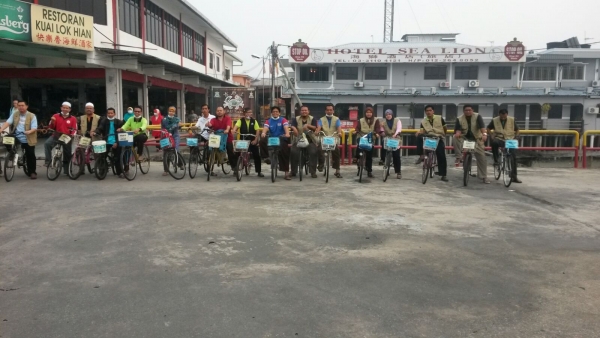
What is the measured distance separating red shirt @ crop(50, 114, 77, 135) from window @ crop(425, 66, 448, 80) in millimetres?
31000

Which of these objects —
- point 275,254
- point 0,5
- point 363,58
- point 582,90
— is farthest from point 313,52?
point 275,254

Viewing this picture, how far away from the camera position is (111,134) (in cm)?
1060

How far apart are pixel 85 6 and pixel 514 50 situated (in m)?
29.7

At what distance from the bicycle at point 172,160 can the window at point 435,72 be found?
29898mm

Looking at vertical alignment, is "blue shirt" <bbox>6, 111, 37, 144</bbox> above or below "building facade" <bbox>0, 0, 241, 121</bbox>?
below

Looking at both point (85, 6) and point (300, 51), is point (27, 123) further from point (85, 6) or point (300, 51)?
point (300, 51)

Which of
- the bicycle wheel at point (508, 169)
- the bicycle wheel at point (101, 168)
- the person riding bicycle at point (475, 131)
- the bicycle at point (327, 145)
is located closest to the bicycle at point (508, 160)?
the bicycle wheel at point (508, 169)

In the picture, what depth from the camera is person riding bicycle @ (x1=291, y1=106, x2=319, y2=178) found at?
10.7m

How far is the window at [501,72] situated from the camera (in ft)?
120

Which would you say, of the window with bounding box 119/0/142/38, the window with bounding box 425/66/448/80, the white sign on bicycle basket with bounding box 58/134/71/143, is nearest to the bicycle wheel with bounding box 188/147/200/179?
the white sign on bicycle basket with bounding box 58/134/71/143

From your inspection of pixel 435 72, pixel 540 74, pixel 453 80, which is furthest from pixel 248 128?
pixel 540 74

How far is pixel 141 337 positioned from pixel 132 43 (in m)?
19.4

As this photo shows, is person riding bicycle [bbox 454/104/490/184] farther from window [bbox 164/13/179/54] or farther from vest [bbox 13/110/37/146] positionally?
window [bbox 164/13/179/54]

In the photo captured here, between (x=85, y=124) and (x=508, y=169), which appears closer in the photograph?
(x=508, y=169)
